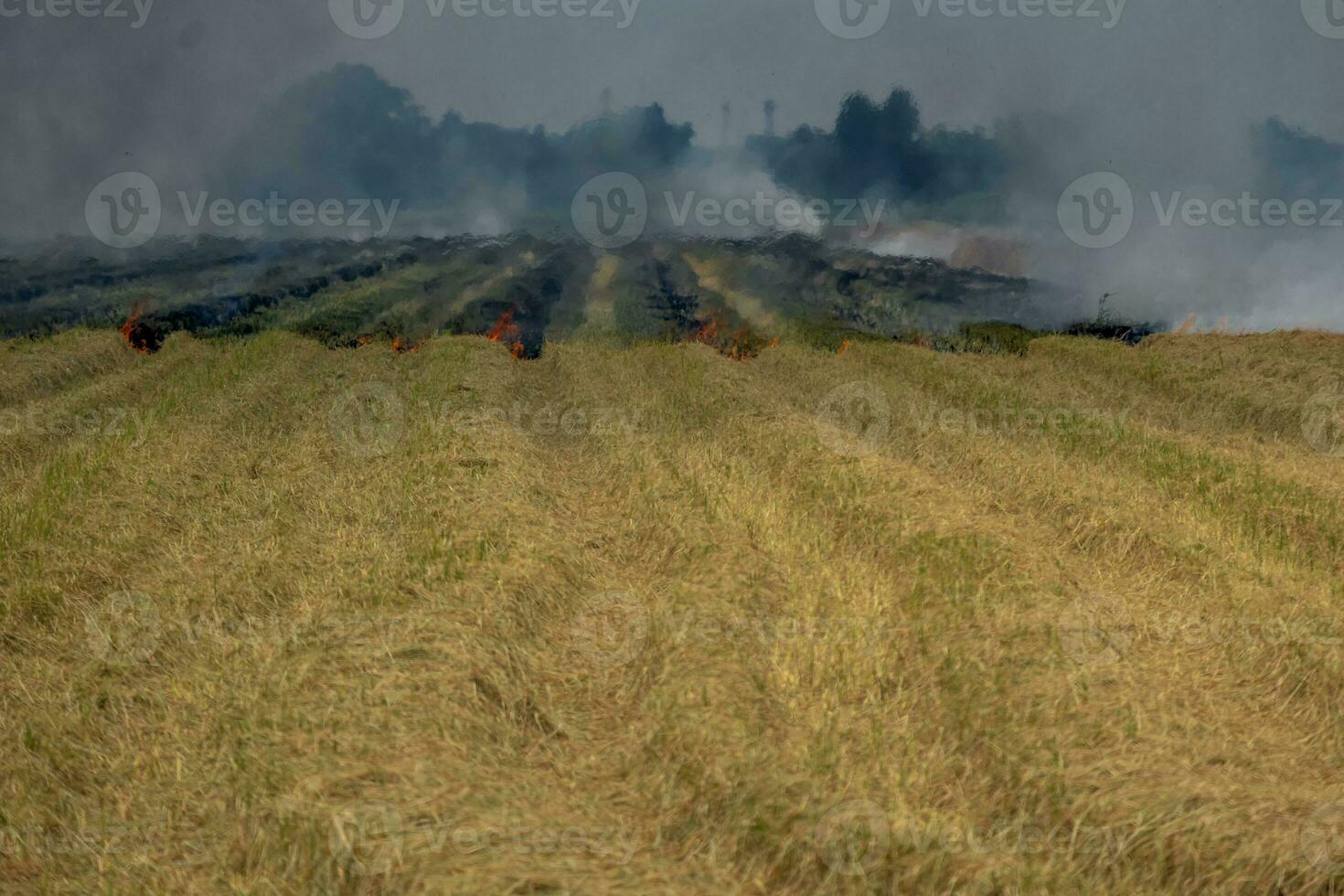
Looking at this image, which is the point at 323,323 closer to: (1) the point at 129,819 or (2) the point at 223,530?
(2) the point at 223,530

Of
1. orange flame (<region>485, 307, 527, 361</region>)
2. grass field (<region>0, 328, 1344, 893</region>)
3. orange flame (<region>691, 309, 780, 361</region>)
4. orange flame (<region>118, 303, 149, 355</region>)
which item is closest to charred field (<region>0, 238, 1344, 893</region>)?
grass field (<region>0, 328, 1344, 893</region>)

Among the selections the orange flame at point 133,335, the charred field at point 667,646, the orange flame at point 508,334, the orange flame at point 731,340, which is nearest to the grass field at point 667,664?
the charred field at point 667,646

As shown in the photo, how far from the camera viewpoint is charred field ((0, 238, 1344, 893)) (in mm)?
4125

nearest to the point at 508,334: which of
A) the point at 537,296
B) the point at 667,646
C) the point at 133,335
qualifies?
the point at 537,296

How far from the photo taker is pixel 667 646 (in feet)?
19.5

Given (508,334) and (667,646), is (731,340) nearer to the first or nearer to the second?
(508,334)

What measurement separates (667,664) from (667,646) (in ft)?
0.98

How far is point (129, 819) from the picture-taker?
14.9 feet

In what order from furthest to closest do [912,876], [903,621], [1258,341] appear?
1. [1258,341]
2. [903,621]
3. [912,876]

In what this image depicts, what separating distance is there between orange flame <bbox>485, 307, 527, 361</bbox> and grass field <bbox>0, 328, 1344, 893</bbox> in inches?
389

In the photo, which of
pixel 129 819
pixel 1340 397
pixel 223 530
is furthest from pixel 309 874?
pixel 1340 397

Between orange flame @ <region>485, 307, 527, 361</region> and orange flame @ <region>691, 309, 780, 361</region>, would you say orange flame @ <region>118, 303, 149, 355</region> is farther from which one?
orange flame @ <region>691, 309, 780, 361</region>

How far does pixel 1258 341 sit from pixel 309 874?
22.2 meters

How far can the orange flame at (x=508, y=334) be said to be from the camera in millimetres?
22297
